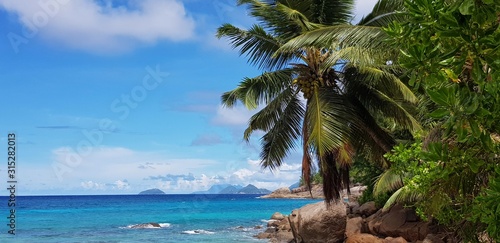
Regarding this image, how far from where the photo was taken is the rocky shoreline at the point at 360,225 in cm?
1530

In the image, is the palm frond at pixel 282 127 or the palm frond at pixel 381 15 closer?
the palm frond at pixel 381 15

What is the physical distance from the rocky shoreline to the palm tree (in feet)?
7.32

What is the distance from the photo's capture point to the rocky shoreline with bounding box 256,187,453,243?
15.3 meters

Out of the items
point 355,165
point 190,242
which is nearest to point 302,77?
point 355,165

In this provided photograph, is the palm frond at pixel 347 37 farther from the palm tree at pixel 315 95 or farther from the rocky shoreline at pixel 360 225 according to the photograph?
the rocky shoreline at pixel 360 225

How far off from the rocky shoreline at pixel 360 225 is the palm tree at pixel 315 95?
223 centimetres

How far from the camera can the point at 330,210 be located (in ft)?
58.6

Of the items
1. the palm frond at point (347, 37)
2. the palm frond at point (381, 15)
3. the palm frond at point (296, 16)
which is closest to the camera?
the palm frond at point (347, 37)

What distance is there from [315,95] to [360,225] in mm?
6640

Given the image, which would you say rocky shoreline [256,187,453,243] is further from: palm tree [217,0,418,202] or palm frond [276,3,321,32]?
palm frond [276,3,321,32]

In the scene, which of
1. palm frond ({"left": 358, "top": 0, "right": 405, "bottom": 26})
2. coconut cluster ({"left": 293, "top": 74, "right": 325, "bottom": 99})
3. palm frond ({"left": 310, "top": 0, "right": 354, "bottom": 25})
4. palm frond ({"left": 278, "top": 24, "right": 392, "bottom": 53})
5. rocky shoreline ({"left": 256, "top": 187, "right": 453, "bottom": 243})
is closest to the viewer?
palm frond ({"left": 278, "top": 24, "right": 392, "bottom": 53})

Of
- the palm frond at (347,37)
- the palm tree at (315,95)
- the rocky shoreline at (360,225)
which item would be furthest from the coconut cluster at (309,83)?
the rocky shoreline at (360,225)

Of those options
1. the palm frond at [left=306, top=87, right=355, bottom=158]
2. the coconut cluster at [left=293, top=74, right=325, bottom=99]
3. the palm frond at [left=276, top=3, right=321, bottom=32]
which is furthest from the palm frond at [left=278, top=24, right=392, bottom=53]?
the coconut cluster at [left=293, top=74, right=325, bottom=99]

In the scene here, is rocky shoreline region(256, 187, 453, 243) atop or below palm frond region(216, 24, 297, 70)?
below
